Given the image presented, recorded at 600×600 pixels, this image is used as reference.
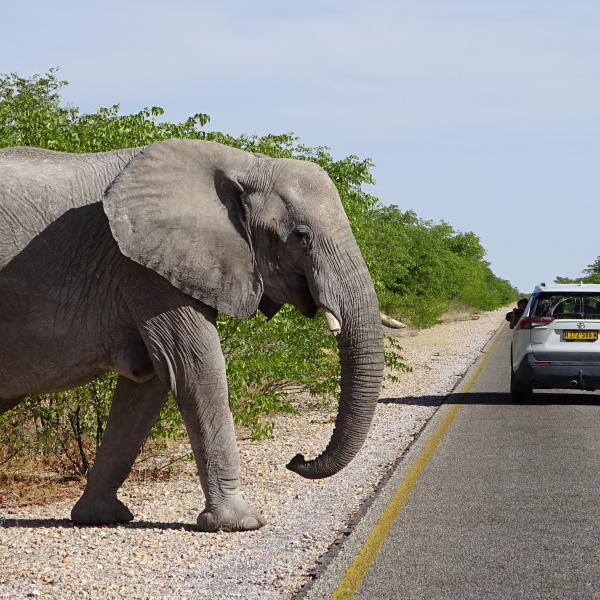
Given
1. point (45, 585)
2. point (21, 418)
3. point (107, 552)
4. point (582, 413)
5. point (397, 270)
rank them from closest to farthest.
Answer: point (45, 585)
point (107, 552)
point (21, 418)
point (582, 413)
point (397, 270)

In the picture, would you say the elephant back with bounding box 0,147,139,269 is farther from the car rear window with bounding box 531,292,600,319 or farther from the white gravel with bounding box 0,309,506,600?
the car rear window with bounding box 531,292,600,319

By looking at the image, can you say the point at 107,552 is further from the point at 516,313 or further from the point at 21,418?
the point at 516,313

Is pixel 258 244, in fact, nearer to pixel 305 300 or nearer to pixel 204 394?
pixel 305 300

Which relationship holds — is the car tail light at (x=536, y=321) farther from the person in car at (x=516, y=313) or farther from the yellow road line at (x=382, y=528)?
the yellow road line at (x=382, y=528)

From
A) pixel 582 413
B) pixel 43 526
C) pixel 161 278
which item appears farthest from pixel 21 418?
pixel 582 413

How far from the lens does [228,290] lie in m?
8.46

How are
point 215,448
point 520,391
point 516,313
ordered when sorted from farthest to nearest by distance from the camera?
point 516,313 < point 520,391 < point 215,448

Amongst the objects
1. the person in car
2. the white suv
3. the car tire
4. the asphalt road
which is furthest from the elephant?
the person in car

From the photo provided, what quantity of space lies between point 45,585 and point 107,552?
95 cm

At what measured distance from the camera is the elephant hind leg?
9.31 meters

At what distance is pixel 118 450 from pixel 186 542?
4.22 feet

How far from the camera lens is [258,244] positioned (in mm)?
8570

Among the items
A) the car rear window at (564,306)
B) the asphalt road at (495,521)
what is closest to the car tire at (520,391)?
the car rear window at (564,306)

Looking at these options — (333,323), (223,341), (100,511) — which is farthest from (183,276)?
(223,341)
